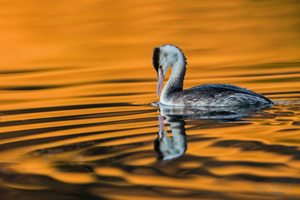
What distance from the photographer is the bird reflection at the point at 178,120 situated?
452 inches

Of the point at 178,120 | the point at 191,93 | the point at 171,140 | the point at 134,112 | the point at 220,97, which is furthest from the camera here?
the point at 191,93

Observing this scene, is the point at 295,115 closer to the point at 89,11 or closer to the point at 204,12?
the point at 204,12

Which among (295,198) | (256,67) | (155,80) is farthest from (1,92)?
(295,198)

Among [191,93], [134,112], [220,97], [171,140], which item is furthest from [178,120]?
[171,140]

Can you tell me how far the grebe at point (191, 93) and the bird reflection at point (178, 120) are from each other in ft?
0.45

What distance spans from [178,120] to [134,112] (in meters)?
0.70

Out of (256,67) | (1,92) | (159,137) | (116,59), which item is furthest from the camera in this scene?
(116,59)

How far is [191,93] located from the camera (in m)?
15.2

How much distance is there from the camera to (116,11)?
3591 centimetres

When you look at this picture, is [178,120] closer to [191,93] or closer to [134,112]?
[134,112]

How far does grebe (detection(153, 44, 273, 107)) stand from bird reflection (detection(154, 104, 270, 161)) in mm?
138

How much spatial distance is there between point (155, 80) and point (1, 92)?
2.66 meters

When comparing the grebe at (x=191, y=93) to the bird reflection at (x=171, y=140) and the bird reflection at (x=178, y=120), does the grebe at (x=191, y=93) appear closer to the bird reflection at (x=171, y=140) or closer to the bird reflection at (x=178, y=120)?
the bird reflection at (x=178, y=120)

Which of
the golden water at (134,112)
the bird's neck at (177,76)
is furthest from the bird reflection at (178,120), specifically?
the bird's neck at (177,76)
